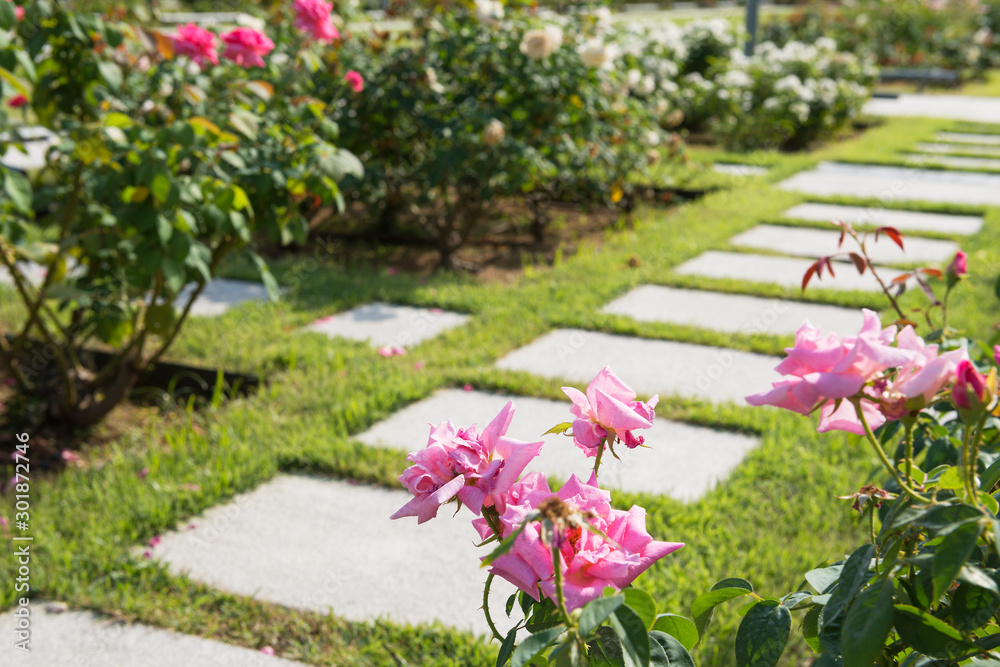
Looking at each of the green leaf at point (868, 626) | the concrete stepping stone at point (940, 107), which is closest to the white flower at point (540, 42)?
the green leaf at point (868, 626)

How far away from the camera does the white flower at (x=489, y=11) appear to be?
4.38m

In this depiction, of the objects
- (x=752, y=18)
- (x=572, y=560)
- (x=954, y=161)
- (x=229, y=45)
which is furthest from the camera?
(x=752, y=18)

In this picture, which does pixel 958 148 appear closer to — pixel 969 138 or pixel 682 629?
pixel 969 138

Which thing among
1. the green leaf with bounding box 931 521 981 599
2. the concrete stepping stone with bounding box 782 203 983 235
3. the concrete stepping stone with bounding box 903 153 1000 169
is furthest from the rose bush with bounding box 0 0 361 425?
the concrete stepping stone with bounding box 903 153 1000 169

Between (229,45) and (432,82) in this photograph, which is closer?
(229,45)

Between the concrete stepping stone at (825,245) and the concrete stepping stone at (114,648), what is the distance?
11.5ft

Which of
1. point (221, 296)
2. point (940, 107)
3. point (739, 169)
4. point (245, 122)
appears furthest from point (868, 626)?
point (940, 107)

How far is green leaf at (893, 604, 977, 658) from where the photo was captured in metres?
0.78

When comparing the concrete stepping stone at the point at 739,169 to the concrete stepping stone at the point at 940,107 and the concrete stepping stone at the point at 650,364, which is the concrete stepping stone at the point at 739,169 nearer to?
the concrete stepping stone at the point at 650,364

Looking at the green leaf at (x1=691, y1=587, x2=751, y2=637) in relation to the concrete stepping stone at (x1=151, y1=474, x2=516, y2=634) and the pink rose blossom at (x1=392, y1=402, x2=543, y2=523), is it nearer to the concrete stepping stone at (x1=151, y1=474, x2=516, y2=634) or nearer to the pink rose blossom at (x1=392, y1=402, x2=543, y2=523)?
the pink rose blossom at (x1=392, y1=402, x2=543, y2=523)

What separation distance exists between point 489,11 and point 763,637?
3.95 metres

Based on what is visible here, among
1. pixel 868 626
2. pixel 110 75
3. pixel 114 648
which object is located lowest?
pixel 114 648

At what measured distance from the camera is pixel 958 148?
25.7 feet

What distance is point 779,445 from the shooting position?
2.68m
